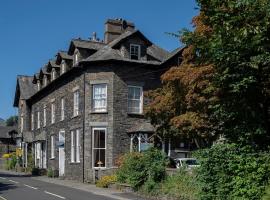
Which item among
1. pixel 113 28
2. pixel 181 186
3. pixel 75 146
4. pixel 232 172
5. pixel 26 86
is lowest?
pixel 181 186

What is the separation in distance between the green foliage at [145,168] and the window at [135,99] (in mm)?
7683

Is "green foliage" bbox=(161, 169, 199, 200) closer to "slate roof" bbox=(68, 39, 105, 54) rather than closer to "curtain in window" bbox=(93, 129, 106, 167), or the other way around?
"curtain in window" bbox=(93, 129, 106, 167)

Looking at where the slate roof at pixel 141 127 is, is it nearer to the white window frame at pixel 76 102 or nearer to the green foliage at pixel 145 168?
the white window frame at pixel 76 102

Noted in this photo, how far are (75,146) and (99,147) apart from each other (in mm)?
3410

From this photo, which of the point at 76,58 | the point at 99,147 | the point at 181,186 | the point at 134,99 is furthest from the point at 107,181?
the point at 76,58

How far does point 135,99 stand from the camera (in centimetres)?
3403

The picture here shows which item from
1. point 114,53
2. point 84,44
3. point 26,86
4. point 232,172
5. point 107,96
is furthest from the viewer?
point 26,86

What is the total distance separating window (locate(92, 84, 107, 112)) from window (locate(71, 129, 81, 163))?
289 centimetres

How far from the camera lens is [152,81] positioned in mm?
34688

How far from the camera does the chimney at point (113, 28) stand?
3766 cm

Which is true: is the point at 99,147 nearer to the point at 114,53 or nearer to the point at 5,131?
the point at 114,53

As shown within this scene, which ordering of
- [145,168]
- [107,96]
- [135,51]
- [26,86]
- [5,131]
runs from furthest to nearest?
1. [5,131]
2. [26,86]
3. [135,51]
4. [107,96]
5. [145,168]

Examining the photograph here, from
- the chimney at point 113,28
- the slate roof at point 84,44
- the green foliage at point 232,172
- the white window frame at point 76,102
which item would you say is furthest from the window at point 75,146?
the green foliage at point 232,172

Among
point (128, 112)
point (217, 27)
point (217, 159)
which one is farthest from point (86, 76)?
point (217, 27)
